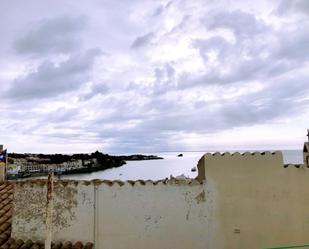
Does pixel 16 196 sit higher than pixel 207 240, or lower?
higher

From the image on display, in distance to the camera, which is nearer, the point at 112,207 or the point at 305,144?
the point at 112,207

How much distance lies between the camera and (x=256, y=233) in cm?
926

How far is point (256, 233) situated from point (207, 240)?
3.73 ft

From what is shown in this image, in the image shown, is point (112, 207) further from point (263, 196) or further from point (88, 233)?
point (263, 196)

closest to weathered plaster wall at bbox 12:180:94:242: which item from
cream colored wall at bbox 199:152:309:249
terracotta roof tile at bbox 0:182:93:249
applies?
terracotta roof tile at bbox 0:182:93:249

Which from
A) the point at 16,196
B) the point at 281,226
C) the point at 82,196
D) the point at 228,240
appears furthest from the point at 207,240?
the point at 16,196

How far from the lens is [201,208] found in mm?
9469

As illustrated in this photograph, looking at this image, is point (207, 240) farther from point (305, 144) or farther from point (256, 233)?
point (305, 144)

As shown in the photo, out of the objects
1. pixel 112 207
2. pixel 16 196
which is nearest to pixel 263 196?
pixel 112 207

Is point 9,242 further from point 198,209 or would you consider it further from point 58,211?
point 198,209

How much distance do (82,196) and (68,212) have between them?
52 cm

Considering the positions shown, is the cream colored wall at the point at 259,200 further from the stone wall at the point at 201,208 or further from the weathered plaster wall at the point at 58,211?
the weathered plaster wall at the point at 58,211

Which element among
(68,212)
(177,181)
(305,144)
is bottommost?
(68,212)

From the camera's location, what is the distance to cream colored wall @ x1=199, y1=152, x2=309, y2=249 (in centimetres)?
927
